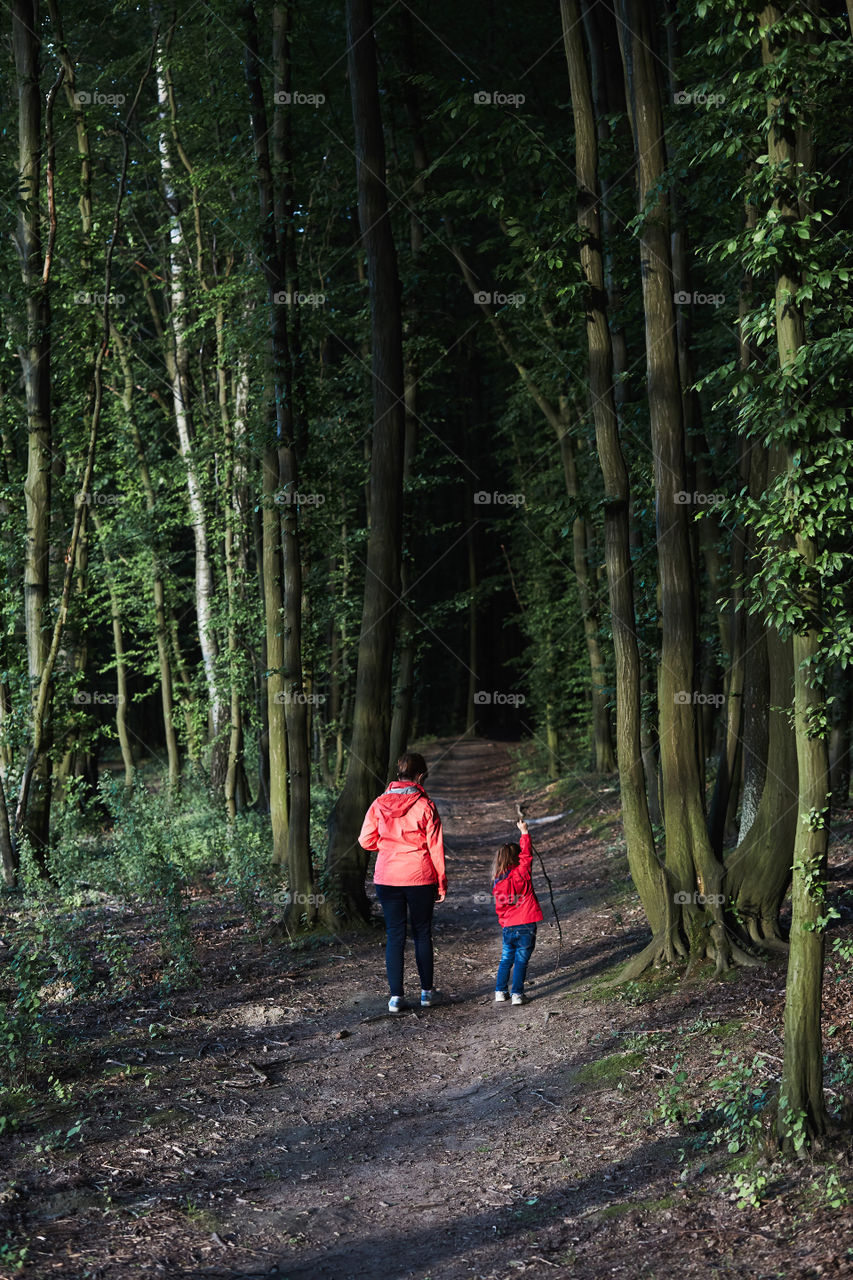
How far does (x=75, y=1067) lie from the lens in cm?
679

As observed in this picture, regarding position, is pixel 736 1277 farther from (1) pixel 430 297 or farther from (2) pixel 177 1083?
(1) pixel 430 297

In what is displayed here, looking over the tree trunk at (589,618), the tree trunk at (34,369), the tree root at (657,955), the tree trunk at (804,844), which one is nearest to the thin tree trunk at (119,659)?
the tree trunk at (34,369)

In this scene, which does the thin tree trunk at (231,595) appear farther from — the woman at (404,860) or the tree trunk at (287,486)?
the woman at (404,860)

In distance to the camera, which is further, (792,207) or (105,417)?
(105,417)

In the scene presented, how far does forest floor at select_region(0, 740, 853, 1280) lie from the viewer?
441 cm

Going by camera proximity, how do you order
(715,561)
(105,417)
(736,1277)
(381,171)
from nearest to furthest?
(736,1277) → (381,171) → (715,561) → (105,417)

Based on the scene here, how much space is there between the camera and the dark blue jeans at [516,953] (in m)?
8.35

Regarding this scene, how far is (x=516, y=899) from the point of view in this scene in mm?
8375

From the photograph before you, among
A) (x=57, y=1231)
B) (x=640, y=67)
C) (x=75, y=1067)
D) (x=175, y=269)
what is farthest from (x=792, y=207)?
(x=175, y=269)

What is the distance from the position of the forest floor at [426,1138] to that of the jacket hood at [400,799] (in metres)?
1.62

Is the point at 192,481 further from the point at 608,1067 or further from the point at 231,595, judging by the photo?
Result: the point at 608,1067

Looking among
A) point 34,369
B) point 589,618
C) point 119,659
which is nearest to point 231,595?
point 119,659

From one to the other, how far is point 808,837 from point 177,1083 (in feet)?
14.0

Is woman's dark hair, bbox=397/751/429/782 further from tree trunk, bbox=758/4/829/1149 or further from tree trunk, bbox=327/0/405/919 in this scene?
tree trunk, bbox=758/4/829/1149
